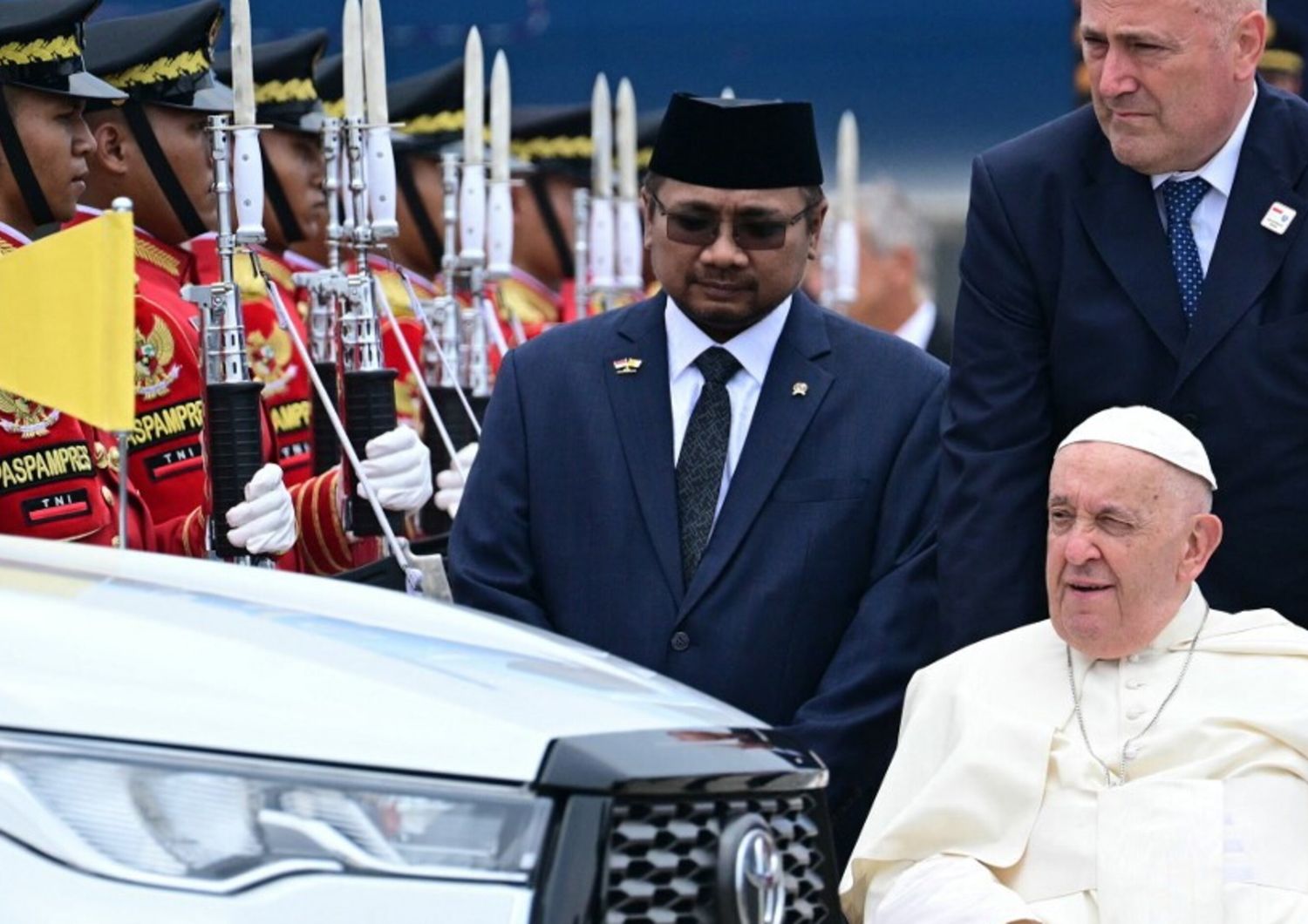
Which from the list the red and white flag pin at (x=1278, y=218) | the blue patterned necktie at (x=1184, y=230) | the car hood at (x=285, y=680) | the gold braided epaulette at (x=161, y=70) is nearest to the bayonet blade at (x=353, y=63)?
the gold braided epaulette at (x=161, y=70)

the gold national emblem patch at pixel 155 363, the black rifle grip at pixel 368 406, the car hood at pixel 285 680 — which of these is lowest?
the car hood at pixel 285 680

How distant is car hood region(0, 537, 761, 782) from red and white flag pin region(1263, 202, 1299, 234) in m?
1.68

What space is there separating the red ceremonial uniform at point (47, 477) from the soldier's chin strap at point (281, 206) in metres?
2.23

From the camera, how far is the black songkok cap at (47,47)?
5.51m

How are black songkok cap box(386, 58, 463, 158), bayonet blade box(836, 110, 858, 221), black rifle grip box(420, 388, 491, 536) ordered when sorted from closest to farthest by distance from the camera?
black rifle grip box(420, 388, 491, 536) < black songkok cap box(386, 58, 463, 158) < bayonet blade box(836, 110, 858, 221)

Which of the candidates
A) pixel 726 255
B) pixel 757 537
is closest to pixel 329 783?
pixel 757 537

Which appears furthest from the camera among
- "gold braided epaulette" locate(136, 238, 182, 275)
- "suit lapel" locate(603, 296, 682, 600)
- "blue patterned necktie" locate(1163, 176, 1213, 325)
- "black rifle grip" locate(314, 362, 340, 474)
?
"black rifle grip" locate(314, 362, 340, 474)

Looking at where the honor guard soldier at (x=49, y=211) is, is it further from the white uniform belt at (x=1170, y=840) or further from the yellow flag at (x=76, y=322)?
the white uniform belt at (x=1170, y=840)

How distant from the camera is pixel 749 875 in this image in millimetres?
3135

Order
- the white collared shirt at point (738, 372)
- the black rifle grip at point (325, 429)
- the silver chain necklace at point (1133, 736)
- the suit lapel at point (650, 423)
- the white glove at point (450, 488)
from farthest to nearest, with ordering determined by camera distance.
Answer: the white glove at point (450, 488) < the black rifle grip at point (325, 429) < the white collared shirt at point (738, 372) < the suit lapel at point (650, 423) < the silver chain necklace at point (1133, 736)

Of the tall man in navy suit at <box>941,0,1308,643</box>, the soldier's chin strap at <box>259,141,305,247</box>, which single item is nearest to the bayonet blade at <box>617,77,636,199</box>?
the soldier's chin strap at <box>259,141,305,247</box>

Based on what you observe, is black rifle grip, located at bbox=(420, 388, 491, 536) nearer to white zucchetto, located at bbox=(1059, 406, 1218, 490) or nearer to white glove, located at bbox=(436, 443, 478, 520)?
white glove, located at bbox=(436, 443, 478, 520)

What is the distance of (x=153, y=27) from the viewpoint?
653cm

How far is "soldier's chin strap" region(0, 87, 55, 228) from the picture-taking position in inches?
212
